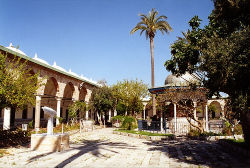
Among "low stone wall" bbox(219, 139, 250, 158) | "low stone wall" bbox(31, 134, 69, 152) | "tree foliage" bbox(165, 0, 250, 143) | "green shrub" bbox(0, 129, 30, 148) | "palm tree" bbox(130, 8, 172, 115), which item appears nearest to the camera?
"tree foliage" bbox(165, 0, 250, 143)

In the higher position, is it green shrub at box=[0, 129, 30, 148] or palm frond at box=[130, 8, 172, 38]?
palm frond at box=[130, 8, 172, 38]

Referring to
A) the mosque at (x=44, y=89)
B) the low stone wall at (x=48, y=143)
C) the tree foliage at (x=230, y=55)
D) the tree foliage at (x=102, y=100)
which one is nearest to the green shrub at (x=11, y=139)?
the low stone wall at (x=48, y=143)

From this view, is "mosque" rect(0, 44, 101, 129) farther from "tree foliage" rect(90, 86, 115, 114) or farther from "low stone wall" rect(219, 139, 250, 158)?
"low stone wall" rect(219, 139, 250, 158)

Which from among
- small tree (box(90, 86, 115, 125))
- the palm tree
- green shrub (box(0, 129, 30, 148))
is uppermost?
the palm tree

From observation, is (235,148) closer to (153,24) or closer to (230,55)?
(230,55)

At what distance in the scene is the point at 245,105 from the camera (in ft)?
19.1

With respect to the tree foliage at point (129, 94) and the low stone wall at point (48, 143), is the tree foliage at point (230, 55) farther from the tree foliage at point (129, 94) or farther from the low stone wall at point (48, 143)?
the tree foliage at point (129, 94)

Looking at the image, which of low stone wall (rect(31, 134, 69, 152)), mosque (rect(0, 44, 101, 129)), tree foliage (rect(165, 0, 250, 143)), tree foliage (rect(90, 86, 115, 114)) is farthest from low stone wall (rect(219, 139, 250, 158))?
tree foliage (rect(90, 86, 115, 114))

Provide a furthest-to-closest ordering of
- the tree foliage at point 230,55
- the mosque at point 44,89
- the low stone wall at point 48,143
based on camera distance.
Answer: the mosque at point 44,89, the low stone wall at point 48,143, the tree foliage at point 230,55

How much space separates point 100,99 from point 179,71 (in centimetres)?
1675

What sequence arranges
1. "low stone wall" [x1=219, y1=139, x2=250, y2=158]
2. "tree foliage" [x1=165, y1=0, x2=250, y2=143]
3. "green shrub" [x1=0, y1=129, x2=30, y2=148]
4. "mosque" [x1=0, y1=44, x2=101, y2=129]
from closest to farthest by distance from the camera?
1. "tree foliage" [x1=165, y1=0, x2=250, y2=143]
2. "low stone wall" [x1=219, y1=139, x2=250, y2=158]
3. "green shrub" [x1=0, y1=129, x2=30, y2=148]
4. "mosque" [x1=0, y1=44, x2=101, y2=129]

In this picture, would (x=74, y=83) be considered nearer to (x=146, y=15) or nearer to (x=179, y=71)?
(x=146, y=15)

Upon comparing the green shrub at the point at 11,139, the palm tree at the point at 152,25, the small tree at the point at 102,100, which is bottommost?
the green shrub at the point at 11,139

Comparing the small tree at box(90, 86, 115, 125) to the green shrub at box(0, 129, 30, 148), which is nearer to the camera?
the green shrub at box(0, 129, 30, 148)
